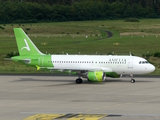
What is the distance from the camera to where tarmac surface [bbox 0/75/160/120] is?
115 ft

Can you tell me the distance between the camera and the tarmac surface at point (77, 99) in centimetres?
3519

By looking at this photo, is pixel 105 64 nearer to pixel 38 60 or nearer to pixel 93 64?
pixel 93 64

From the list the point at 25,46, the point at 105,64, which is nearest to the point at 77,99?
the point at 105,64

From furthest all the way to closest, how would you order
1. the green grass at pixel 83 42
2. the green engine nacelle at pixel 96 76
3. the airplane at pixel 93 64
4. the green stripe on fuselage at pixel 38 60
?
1. the green grass at pixel 83 42
2. the green stripe on fuselage at pixel 38 60
3. the airplane at pixel 93 64
4. the green engine nacelle at pixel 96 76

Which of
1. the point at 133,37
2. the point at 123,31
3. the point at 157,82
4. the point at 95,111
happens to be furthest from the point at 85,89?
the point at 123,31

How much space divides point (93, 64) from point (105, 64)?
5.42 feet

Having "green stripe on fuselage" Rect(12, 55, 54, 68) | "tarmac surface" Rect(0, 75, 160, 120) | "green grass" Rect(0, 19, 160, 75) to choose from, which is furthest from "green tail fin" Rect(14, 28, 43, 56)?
"green grass" Rect(0, 19, 160, 75)

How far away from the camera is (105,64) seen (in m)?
59.6

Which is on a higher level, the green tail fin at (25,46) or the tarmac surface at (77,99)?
the green tail fin at (25,46)

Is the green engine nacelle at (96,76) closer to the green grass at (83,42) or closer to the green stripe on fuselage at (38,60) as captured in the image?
the green stripe on fuselage at (38,60)

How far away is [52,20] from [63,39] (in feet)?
238

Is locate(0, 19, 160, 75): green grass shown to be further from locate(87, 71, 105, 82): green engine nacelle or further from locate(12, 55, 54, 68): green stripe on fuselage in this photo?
locate(87, 71, 105, 82): green engine nacelle

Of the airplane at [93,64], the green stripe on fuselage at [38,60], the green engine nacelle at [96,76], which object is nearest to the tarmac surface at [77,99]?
the green engine nacelle at [96,76]

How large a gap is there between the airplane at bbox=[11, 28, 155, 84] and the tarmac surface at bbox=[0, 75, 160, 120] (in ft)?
4.53
